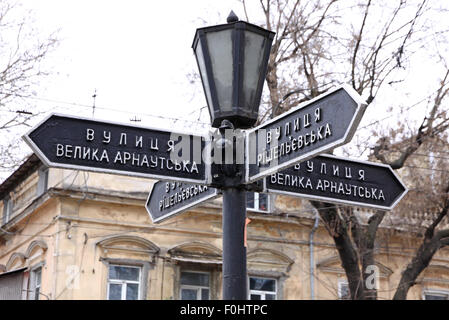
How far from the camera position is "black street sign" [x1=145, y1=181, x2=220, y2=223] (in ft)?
16.0

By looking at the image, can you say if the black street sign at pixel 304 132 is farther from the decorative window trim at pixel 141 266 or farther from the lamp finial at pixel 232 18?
the decorative window trim at pixel 141 266

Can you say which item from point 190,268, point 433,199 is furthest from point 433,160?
point 190,268

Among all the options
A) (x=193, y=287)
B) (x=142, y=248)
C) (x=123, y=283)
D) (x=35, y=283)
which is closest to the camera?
(x=123, y=283)

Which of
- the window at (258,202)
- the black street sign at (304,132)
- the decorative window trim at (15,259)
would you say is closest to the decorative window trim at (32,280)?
the decorative window trim at (15,259)

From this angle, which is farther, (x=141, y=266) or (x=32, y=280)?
(x=32, y=280)

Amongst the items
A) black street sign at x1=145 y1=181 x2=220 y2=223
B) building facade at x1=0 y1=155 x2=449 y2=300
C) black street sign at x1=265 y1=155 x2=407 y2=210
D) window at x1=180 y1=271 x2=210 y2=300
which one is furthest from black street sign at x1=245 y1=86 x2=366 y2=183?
window at x1=180 y1=271 x2=210 y2=300

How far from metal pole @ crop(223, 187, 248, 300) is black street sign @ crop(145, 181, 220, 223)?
5.6 inches

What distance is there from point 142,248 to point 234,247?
1350 cm

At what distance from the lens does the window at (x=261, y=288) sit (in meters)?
18.9

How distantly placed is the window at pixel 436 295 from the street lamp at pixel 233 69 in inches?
678

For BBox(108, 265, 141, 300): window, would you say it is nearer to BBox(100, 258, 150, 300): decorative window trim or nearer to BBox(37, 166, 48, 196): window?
BBox(100, 258, 150, 300): decorative window trim

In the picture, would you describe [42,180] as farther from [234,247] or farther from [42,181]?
[234,247]

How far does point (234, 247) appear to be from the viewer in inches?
177

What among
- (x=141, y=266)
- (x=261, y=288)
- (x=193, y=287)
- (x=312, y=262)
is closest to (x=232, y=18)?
(x=141, y=266)
